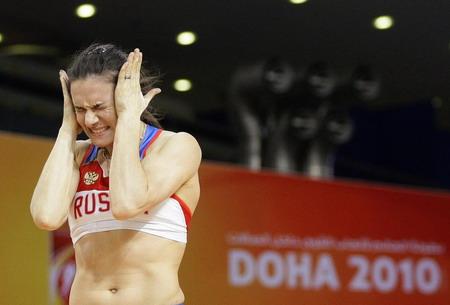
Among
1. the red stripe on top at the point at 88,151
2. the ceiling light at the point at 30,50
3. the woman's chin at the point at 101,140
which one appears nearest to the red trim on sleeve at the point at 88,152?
the red stripe on top at the point at 88,151

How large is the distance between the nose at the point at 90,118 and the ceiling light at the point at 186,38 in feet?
16.2

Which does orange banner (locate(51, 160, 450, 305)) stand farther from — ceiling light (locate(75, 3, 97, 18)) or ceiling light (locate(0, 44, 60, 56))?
ceiling light (locate(0, 44, 60, 56))

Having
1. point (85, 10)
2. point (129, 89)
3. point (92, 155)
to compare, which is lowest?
point (92, 155)

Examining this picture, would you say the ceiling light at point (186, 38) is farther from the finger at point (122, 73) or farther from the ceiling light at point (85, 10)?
the finger at point (122, 73)

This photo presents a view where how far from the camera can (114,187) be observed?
2.01m

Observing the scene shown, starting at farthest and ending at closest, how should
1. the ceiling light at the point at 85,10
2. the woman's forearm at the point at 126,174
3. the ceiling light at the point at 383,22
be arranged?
the ceiling light at the point at 383,22 < the ceiling light at the point at 85,10 < the woman's forearm at the point at 126,174

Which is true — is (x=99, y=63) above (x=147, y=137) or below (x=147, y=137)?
above

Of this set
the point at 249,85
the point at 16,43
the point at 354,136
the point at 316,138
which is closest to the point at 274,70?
the point at 249,85

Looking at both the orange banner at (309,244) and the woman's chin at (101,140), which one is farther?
the orange banner at (309,244)

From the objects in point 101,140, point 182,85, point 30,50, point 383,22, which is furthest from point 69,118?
point 182,85

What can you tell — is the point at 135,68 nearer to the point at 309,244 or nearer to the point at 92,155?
the point at 92,155

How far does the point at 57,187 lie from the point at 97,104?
22cm

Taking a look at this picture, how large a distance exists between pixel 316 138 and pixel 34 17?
255 cm

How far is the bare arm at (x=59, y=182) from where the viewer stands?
2119 mm
